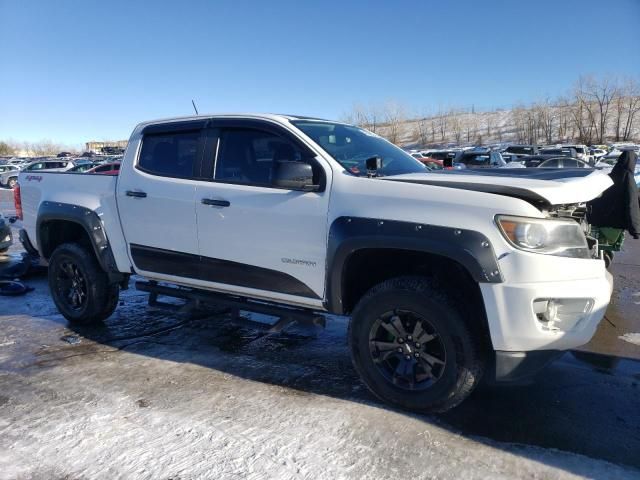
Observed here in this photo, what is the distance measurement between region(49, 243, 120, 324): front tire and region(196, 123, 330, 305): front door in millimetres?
1524

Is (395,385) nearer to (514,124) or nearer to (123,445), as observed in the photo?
(123,445)

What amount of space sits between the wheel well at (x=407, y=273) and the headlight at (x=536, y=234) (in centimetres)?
36

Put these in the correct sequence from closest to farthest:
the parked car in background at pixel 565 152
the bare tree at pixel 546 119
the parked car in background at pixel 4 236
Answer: the parked car in background at pixel 4 236 < the parked car in background at pixel 565 152 < the bare tree at pixel 546 119

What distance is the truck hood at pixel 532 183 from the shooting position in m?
3.01

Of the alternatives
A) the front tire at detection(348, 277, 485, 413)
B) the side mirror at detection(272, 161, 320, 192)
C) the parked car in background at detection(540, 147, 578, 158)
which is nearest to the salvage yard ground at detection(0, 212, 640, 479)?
the front tire at detection(348, 277, 485, 413)

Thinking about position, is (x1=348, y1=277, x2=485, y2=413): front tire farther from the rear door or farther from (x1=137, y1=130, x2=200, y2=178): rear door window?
(x1=137, y1=130, x2=200, y2=178): rear door window

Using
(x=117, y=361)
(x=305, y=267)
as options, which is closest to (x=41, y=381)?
(x=117, y=361)

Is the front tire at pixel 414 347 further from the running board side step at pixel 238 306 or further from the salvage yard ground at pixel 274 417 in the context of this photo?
the running board side step at pixel 238 306

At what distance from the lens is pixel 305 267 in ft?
11.9

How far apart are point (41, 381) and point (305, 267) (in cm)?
224

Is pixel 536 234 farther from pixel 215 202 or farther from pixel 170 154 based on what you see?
pixel 170 154

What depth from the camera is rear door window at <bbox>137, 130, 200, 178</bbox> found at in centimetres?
436

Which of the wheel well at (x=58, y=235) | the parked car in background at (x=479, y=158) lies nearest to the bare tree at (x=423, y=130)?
the parked car in background at (x=479, y=158)

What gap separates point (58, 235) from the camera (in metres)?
5.45
